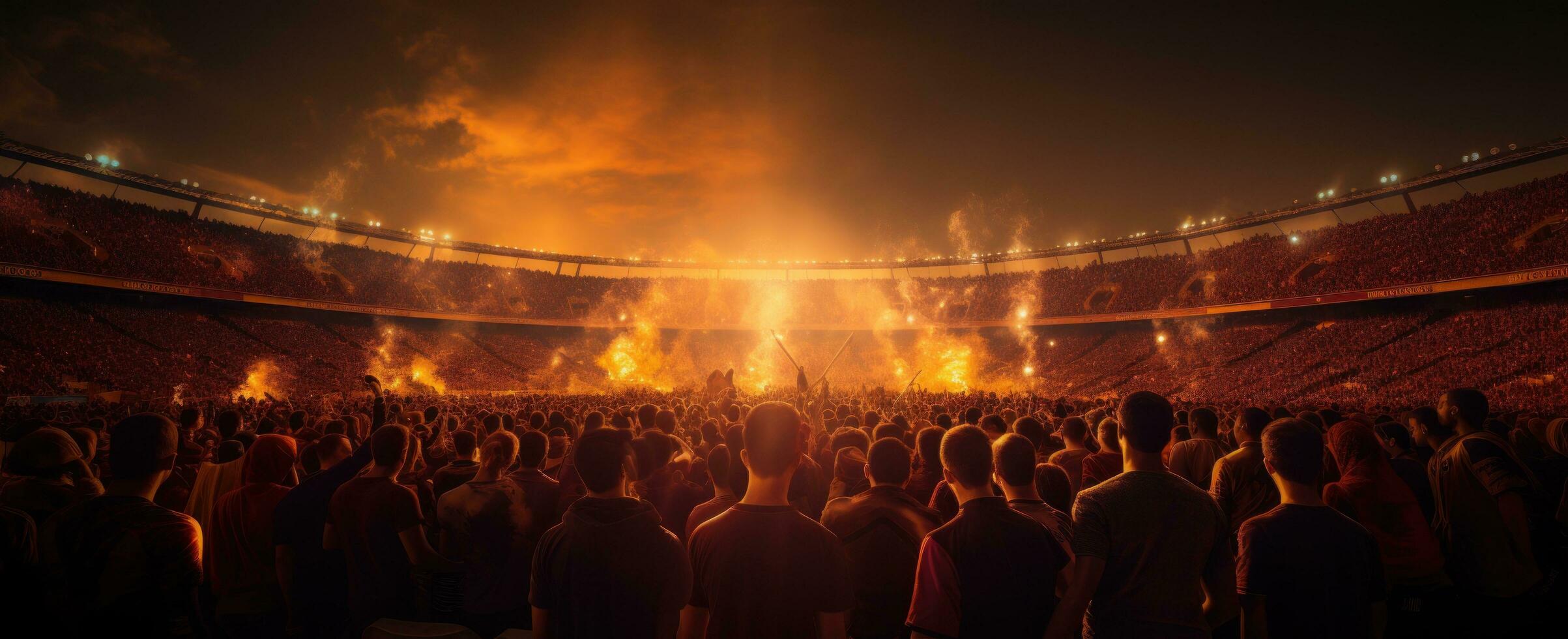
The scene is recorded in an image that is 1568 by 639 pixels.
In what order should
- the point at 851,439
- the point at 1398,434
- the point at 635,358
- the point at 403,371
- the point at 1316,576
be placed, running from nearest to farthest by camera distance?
the point at 1316,576 → the point at 851,439 → the point at 1398,434 → the point at 403,371 → the point at 635,358

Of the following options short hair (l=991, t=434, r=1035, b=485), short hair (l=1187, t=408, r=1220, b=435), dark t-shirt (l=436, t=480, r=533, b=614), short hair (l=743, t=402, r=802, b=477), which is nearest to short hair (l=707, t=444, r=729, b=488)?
short hair (l=743, t=402, r=802, b=477)

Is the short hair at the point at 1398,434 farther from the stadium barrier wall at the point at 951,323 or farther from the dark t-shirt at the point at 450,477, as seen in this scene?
the stadium barrier wall at the point at 951,323

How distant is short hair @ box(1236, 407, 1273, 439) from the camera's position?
17.5ft

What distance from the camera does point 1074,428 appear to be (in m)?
5.88

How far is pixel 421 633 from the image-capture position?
2613 millimetres

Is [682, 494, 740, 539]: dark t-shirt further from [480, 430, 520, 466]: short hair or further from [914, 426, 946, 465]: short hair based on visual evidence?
[480, 430, 520, 466]: short hair

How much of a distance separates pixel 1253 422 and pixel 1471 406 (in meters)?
1.60

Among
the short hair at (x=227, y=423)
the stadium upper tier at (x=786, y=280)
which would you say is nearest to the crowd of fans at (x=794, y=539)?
the short hair at (x=227, y=423)

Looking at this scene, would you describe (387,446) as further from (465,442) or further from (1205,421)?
(1205,421)

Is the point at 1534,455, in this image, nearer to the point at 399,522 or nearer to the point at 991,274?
the point at 399,522

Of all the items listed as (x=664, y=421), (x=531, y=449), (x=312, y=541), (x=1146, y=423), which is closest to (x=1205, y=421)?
(x=1146, y=423)

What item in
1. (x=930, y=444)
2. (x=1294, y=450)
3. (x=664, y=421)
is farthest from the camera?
(x=664, y=421)

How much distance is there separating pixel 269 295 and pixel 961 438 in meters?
51.3

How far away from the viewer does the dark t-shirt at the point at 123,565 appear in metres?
2.88
